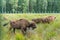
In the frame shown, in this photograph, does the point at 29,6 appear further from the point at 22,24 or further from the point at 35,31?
the point at 35,31

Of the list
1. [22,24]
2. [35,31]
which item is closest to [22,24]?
[22,24]

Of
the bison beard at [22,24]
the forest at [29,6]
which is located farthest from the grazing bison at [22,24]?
the forest at [29,6]

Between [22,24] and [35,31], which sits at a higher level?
[22,24]

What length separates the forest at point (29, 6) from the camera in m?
3.17

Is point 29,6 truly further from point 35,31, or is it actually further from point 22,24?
point 35,31

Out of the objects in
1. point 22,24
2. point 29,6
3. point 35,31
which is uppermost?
point 29,6

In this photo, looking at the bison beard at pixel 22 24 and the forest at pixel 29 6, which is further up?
the forest at pixel 29 6

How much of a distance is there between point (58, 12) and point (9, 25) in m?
0.88

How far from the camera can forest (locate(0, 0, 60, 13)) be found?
10.4 ft

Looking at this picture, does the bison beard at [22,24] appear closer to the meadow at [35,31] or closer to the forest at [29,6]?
the meadow at [35,31]

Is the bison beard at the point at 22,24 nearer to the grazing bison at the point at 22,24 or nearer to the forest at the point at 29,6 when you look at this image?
the grazing bison at the point at 22,24

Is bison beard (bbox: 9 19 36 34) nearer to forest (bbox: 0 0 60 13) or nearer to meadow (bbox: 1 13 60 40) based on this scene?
meadow (bbox: 1 13 60 40)

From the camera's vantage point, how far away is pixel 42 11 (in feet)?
10.6

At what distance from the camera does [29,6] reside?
3193 millimetres
